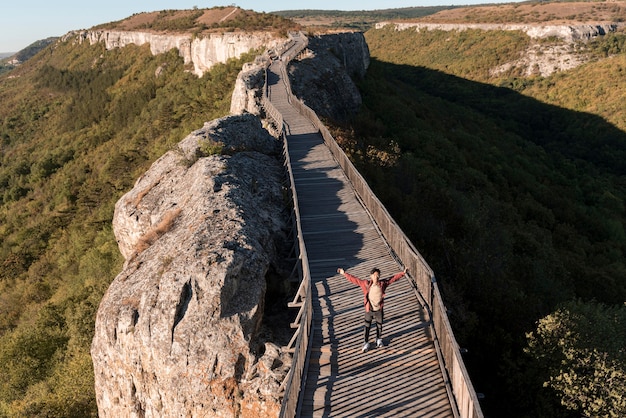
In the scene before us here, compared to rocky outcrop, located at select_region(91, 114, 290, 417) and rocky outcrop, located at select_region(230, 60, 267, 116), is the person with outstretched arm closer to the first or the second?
rocky outcrop, located at select_region(91, 114, 290, 417)

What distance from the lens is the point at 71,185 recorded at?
65.2 meters

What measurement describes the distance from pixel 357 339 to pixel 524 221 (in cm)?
2567

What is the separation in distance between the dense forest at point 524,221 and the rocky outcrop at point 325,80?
7.18ft

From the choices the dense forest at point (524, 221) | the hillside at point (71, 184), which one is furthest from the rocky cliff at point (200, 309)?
the hillside at point (71, 184)

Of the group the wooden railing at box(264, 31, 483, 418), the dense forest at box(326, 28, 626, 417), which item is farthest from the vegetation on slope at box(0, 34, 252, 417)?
the dense forest at box(326, 28, 626, 417)

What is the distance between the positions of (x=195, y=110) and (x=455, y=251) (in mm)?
42826

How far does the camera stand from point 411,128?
4197 cm

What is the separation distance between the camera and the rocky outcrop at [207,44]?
2453 inches

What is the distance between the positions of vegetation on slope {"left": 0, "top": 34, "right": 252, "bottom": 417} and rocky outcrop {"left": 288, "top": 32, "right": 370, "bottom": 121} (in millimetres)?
7721

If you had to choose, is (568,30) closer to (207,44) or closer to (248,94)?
(207,44)

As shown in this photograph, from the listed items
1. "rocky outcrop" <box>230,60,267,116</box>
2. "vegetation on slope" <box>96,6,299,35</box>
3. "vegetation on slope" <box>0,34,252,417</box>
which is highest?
"vegetation on slope" <box>96,6,299,35</box>

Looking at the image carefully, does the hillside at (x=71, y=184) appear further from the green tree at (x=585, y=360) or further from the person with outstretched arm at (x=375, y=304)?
the green tree at (x=585, y=360)

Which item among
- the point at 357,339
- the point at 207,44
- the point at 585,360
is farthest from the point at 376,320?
the point at 207,44

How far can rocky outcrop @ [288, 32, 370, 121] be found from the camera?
3766 cm
